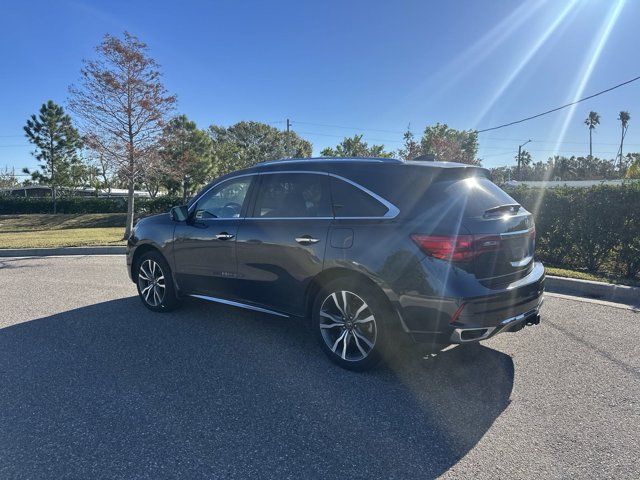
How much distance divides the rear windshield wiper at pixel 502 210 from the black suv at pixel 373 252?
0.01 metres

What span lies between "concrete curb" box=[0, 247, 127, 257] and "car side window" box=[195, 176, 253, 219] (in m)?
7.38

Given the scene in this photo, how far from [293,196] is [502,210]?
73.1 inches

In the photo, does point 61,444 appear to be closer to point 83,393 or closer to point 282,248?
point 83,393

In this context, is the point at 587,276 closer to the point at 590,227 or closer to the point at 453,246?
the point at 590,227

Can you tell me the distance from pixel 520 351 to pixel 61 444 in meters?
3.85

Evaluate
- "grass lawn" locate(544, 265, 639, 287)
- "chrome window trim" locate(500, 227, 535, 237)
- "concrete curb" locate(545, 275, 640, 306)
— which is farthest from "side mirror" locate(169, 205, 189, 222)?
"concrete curb" locate(545, 275, 640, 306)

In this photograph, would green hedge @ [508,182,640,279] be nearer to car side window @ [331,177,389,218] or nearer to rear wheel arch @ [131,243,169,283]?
car side window @ [331,177,389,218]

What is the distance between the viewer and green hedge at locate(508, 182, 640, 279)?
685cm

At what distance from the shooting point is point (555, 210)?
26.4ft

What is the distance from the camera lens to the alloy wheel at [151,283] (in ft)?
16.8

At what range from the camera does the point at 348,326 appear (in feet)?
11.7

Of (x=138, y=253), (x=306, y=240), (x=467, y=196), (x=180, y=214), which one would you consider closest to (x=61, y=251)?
(x=138, y=253)

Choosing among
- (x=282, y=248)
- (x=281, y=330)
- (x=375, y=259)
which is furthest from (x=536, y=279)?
(x=281, y=330)

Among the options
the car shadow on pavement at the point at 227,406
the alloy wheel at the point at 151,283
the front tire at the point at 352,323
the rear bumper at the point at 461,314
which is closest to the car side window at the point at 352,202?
the front tire at the point at 352,323
